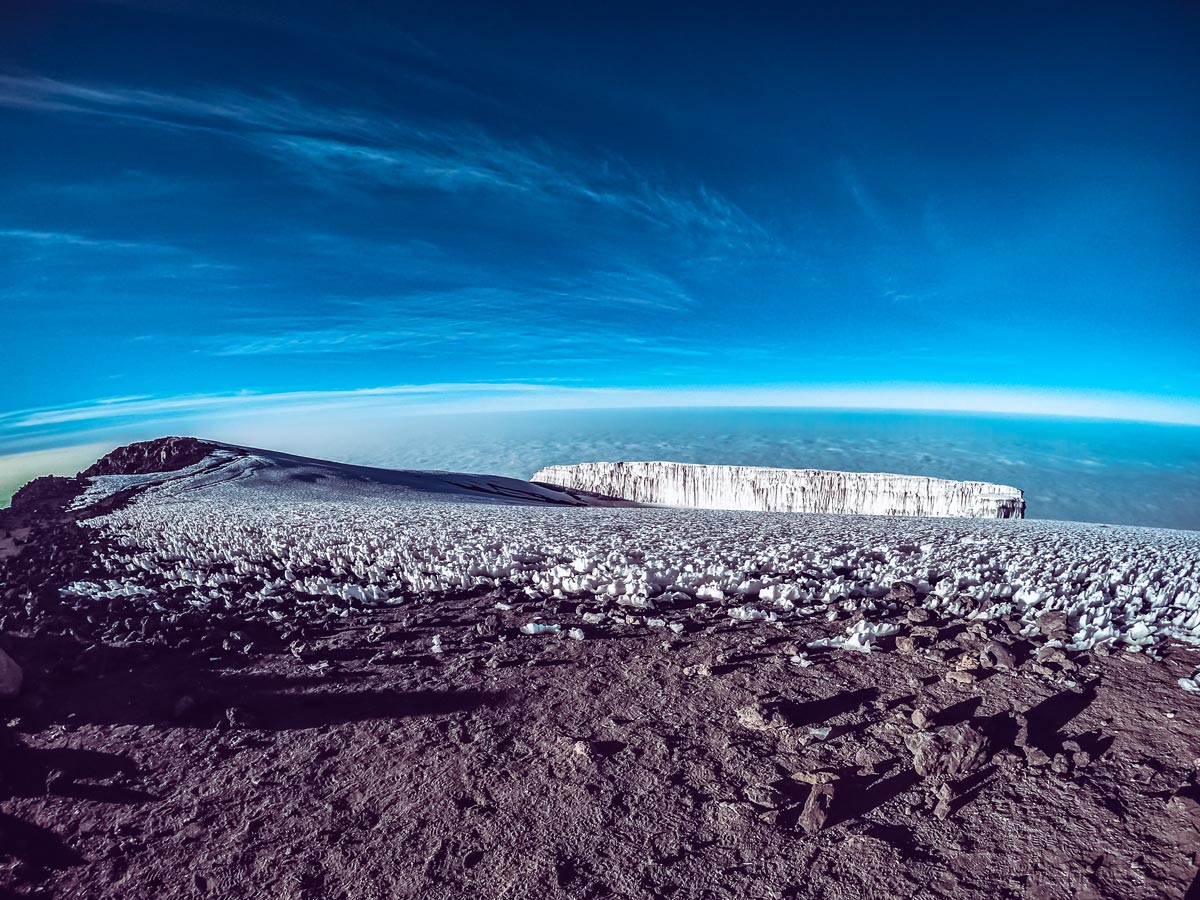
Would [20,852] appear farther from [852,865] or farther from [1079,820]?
[1079,820]

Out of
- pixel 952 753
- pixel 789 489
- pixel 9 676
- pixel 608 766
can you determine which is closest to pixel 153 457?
pixel 9 676

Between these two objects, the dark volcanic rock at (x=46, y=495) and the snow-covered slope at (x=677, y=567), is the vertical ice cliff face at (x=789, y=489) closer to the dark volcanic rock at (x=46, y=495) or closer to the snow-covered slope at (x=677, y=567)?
the snow-covered slope at (x=677, y=567)

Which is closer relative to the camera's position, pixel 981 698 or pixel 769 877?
pixel 769 877

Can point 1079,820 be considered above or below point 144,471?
below

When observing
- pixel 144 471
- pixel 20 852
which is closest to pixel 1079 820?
pixel 20 852

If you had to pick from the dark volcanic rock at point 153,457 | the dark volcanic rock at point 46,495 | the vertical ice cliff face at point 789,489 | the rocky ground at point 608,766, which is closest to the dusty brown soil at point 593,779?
the rocky ground at point 608,766

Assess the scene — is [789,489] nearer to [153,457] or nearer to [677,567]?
[677,567]
